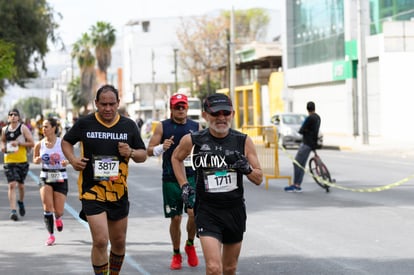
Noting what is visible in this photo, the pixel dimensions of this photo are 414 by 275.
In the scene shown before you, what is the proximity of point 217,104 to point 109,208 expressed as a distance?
1.48 m

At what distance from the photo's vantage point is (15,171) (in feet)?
46.7

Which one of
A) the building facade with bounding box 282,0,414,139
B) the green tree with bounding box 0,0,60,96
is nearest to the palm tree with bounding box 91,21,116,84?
the building facade with bounding box 282,0,414,139

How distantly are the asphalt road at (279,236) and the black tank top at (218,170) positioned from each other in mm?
2240

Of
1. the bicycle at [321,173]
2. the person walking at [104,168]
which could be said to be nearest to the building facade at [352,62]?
the bicycle at [321,173]

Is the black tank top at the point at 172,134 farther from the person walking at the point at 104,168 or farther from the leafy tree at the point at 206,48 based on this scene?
the leafy tree at the point at 206,48

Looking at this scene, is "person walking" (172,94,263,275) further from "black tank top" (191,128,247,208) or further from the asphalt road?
the asphalt road

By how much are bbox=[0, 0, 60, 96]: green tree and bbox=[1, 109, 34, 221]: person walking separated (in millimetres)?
25774

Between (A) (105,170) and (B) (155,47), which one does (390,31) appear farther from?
(B) (155,47)

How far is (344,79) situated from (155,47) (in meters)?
71.8

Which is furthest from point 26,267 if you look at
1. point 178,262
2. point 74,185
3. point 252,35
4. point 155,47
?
point 155,47

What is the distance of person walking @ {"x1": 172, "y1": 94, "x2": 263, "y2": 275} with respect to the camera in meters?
6.90

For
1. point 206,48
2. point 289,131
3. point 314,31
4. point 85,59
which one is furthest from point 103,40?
point 289,131

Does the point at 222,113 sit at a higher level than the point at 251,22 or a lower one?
lower

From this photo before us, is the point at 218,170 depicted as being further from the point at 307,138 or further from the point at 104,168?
the point at 307,138
